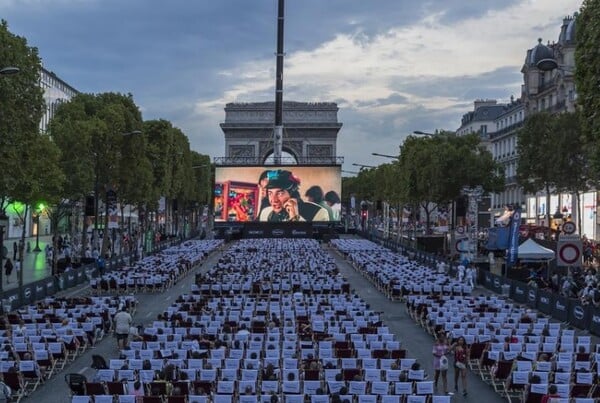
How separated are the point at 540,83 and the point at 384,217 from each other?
209 feet

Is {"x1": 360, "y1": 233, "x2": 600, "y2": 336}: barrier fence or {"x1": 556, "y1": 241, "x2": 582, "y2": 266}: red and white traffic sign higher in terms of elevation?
{"x1": 556, "y1": 241, "x2": 582, "y2": 266}: red and white traffic sign

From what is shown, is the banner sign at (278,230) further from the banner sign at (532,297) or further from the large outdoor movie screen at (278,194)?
the banner sign at (532,297)

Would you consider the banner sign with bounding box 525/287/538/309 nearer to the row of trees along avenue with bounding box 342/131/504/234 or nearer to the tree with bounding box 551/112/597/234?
the tree with bounding box 551/112/597/234

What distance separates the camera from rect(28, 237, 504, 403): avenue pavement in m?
18.9

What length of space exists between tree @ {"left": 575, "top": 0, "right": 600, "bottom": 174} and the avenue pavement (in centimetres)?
1033

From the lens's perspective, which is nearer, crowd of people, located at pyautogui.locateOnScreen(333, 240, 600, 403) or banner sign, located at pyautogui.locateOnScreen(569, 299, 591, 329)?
crowd of people, located at pyautogui.locateOnScreen(333, 240, 600, 403)

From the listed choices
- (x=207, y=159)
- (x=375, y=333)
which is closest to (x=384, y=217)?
(x=207, y=159)

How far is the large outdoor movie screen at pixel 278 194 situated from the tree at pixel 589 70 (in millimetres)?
61902

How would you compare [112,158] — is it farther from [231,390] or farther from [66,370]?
[231,390]

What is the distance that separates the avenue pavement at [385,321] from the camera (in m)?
18.9

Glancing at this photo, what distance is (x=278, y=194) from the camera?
92938 millimetres

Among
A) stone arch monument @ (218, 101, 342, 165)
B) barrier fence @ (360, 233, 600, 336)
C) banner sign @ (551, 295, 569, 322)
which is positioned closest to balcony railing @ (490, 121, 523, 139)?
stone arch monument @ (218, 101, 342, 165)

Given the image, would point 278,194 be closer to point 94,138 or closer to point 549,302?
point 94,138

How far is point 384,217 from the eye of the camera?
154 meters
